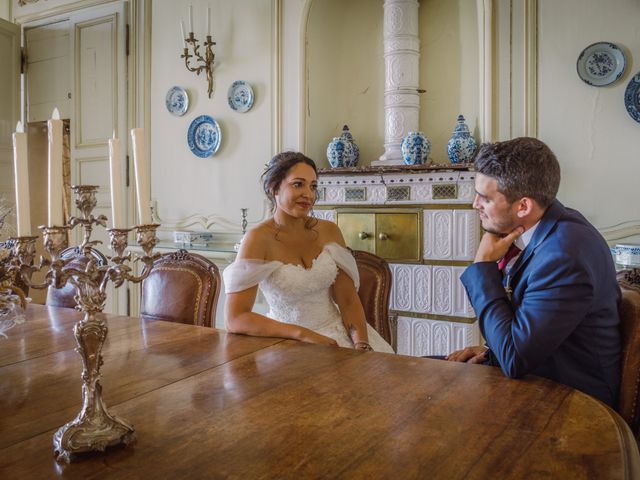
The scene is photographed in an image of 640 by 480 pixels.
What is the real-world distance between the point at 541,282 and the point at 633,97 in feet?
7.43

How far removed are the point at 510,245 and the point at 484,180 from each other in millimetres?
183

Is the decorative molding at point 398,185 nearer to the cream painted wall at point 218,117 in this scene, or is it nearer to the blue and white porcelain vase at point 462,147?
the blue and white porcelain vase at point 462,147

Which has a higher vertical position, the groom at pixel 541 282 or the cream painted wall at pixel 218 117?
the cream painted wall at pixel 218 117

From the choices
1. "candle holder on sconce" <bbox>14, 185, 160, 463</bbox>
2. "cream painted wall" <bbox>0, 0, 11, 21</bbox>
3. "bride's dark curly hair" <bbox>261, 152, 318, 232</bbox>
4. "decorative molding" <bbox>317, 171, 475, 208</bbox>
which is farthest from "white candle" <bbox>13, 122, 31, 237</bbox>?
"cream painted wall" <bbox>0, 0, 11, 21</bbox>

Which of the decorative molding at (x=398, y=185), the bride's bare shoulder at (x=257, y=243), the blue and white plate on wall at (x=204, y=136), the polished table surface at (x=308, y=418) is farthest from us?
the blue and white plate on wall at (x=204, y=136)

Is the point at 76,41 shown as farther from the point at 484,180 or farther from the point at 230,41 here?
the point at 484,180

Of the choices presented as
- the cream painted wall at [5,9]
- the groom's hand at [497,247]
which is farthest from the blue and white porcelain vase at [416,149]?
the cream painted wall at [5,9]

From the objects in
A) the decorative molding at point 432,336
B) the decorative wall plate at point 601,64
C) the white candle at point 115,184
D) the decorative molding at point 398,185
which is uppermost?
the decorative wall plate at point 601,64

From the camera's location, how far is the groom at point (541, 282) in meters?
1.20

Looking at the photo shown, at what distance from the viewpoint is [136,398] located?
111 cm

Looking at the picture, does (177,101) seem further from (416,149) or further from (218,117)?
(416,149)

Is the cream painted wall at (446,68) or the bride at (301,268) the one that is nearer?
the bride at (301,268)

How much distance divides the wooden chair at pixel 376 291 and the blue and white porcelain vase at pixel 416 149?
51.4 inches

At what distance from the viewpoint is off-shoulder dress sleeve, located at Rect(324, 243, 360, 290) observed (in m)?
2.18
